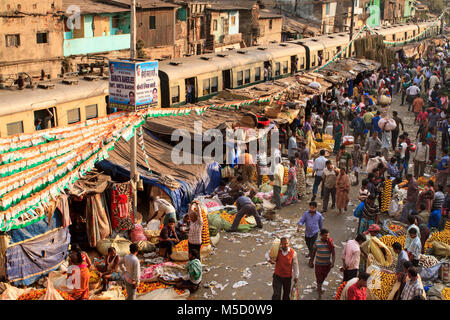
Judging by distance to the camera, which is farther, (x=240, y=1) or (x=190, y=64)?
(x=240, y=1)

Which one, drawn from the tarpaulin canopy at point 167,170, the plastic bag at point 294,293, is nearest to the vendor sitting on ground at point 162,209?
the tarpaulin canopy at point 167,170

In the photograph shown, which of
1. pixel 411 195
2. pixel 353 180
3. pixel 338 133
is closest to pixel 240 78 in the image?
pixel 338 133

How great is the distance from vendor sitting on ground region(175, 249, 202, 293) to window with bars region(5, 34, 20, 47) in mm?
21668

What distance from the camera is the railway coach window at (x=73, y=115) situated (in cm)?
1556

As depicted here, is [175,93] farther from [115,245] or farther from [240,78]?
[115,245]

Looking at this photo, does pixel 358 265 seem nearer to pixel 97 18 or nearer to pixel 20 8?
pixel 20 8

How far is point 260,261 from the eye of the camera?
39.9ft

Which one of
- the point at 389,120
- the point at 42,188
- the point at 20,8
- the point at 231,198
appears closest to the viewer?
the point at 42,188

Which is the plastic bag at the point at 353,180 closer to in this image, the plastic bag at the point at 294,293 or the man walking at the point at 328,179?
the man walking at the point at 328,179

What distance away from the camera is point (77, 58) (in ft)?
106

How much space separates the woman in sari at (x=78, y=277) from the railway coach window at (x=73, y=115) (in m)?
6.91

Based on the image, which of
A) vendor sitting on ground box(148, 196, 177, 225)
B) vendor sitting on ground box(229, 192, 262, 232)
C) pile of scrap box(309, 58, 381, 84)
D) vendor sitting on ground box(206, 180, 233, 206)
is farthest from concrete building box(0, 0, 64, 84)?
vendor sitting on ground box(229, 192, 262, 232)

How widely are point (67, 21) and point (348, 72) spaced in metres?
16.2
